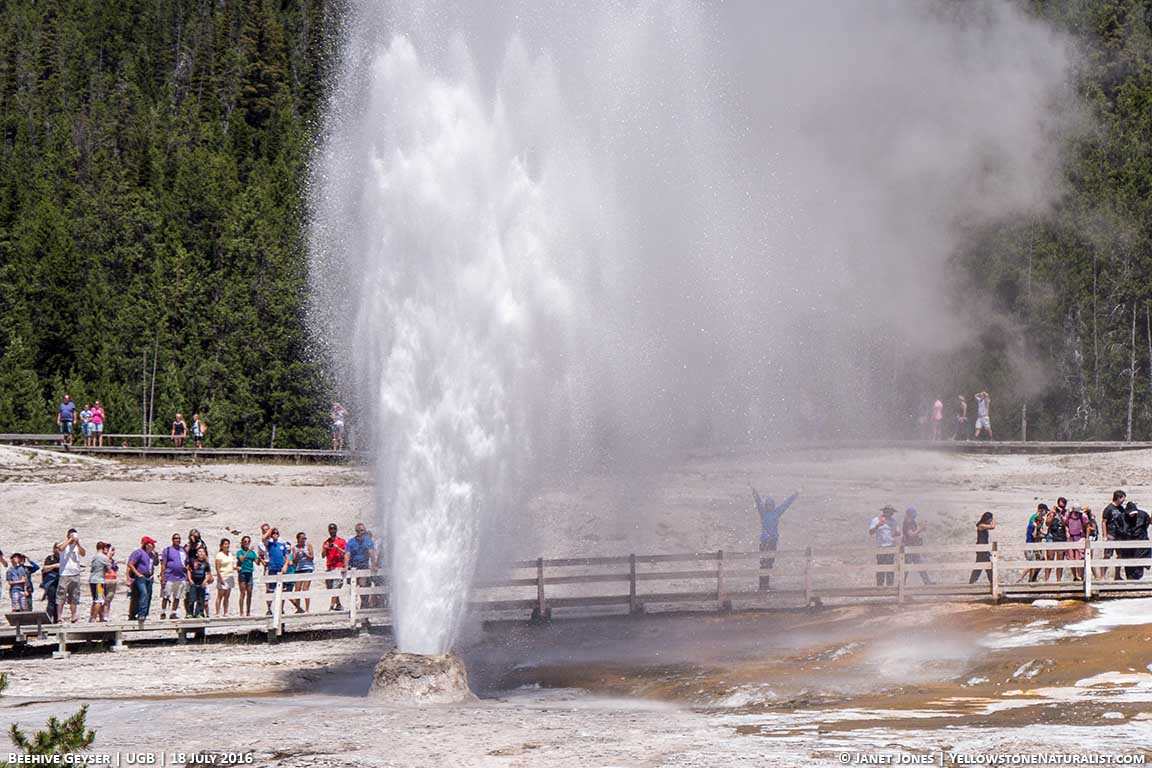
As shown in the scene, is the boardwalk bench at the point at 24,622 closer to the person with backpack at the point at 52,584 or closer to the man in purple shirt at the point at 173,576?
the person with backpack at the point at 52,584

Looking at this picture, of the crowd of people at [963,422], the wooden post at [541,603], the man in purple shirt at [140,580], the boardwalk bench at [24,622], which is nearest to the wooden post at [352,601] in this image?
the wooden post at [541,603]

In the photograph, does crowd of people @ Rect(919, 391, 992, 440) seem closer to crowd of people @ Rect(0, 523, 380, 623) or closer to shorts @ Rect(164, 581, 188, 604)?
crowd of people @ Rect(0, 523, 380, 623)

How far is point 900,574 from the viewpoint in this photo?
21.9m

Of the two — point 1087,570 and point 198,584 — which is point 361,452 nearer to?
point 198,584

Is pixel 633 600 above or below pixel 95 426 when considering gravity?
below

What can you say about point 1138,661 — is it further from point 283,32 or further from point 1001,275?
point 283,32

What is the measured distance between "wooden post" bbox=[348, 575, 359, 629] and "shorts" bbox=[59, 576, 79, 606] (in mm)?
3955

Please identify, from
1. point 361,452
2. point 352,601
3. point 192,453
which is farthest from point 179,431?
point 352,601

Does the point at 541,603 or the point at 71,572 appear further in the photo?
the point at 541,603

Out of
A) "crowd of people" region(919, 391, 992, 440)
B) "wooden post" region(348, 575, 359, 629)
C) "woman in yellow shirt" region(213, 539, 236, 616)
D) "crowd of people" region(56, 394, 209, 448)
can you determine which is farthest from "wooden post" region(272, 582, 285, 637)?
"crowd of people" region(919, 391, 992, 440)

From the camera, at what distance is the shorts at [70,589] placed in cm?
2203

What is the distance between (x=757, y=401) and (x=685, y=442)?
762 cm

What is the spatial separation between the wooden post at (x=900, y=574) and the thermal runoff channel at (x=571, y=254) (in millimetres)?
5055

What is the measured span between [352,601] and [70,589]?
415 centimetres
